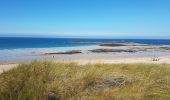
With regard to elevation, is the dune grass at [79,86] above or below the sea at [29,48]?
above

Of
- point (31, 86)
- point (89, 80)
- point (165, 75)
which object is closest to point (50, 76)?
point (89, 80)

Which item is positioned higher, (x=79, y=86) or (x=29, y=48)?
(x=79, y=86)

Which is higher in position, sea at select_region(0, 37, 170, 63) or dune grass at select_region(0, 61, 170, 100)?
dune grass at select_region(0, 61, 170, 100)

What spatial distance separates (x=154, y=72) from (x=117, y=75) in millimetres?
1536

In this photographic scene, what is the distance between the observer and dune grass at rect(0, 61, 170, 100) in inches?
203

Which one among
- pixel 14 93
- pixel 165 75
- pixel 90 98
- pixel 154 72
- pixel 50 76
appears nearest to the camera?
pixel 14 93

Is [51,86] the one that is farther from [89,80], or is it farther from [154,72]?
[154,72]

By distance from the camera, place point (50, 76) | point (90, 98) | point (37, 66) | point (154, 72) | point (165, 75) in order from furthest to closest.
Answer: point (154, 72) → point (165, 75) → point (37, 66) → point (50, 76) → point (90, 98)

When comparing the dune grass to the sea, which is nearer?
the dune grass

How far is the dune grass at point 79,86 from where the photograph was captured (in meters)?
5.15

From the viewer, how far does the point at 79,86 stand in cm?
624

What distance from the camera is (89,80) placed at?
6695mm

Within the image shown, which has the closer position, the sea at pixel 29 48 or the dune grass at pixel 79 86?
the dune grass at pixel 79 86

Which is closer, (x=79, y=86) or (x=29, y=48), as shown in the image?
(x=79, y=86)
